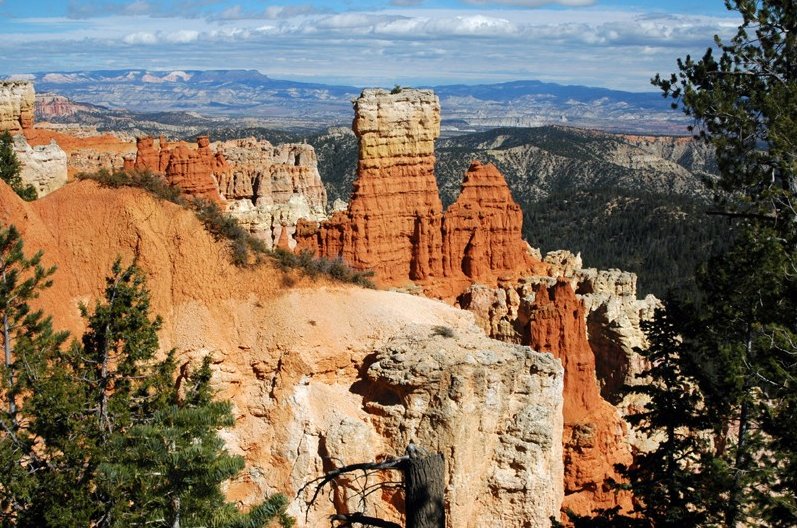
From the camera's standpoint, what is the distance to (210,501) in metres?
11.2

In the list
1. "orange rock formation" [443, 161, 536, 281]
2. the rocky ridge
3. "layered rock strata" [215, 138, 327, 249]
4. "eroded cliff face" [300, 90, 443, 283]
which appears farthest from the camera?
"layered rock strata" [215, 138, 327, 249]

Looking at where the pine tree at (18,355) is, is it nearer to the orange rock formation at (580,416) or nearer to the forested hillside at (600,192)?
the orange rock formation at (580,416)

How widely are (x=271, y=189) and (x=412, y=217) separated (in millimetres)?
27931

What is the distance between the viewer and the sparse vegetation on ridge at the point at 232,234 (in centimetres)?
1803

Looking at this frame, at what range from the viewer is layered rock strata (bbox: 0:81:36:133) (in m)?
46.6

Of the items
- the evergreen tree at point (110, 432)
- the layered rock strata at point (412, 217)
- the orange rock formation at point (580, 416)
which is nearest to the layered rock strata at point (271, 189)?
the layered rock strata at point (412, 217)

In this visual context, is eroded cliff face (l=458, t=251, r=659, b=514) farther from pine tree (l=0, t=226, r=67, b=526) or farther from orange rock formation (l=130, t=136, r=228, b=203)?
orange rock formation (l=130, t=136, r=228, b=203)

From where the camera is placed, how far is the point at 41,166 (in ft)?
124

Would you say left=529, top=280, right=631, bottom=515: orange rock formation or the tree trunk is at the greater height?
the tree trunk

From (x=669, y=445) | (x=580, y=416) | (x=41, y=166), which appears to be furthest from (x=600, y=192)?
(x=669, y=445)

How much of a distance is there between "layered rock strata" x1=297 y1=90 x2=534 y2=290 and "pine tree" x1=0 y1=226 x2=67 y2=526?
1992cm

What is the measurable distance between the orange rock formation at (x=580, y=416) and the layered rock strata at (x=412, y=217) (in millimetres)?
10883

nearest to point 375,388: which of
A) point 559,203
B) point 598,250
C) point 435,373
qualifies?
point 435,373

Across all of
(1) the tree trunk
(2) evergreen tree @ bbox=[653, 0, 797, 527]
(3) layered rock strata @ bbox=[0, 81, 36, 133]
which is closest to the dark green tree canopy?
(2) evergreen tree @ bbox=[653, 0, 797, 527]
